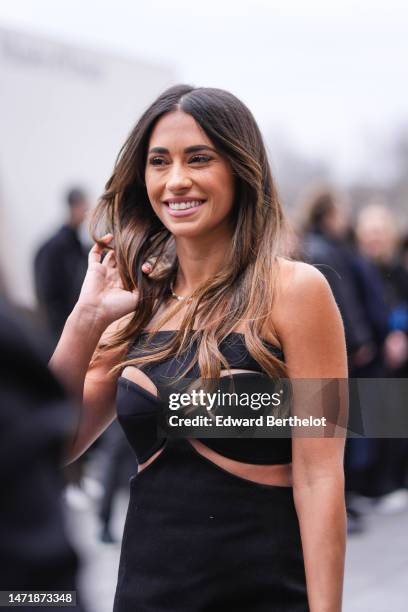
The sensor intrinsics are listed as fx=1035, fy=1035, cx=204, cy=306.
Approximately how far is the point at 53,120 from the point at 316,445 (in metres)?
6.30

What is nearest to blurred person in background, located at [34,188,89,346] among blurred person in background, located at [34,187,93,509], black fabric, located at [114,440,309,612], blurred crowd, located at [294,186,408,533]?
blurred person in background, located at [34,187,93,509]

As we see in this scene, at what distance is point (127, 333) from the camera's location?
234cm

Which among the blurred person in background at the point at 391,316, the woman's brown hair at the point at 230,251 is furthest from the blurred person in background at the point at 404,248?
the woman's brown hair at the point at 230,251

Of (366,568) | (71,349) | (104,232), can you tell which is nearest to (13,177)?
(366,568)

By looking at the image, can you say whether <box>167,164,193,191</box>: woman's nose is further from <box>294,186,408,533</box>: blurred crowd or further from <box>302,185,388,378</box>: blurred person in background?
<box>302,185,388,378</box>: blurred person in background

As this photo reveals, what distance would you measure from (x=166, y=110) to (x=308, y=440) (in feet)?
2.64

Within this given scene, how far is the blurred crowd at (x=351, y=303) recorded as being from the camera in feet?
18.9

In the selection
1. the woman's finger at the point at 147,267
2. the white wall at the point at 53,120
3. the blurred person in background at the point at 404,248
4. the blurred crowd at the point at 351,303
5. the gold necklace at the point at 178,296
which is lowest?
the gold necklace at the point at 178,296

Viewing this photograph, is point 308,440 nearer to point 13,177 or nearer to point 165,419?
point 165,419

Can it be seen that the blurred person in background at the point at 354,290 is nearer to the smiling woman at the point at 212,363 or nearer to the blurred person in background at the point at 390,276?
the blurred person in background at the point at 390,276

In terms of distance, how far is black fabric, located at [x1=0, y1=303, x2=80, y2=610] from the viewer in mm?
938

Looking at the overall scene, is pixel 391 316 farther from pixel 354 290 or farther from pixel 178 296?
pixel 178 296

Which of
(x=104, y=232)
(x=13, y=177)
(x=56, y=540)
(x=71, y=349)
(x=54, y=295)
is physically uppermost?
(x=13, y=177)

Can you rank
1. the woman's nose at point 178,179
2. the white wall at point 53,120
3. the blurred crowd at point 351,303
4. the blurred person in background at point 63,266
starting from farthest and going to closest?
the white wall at point 53,120 < the blurred person in background at point 63,266 < the blurred crowd at point 351,303 < the woman's nose at point 178,179
